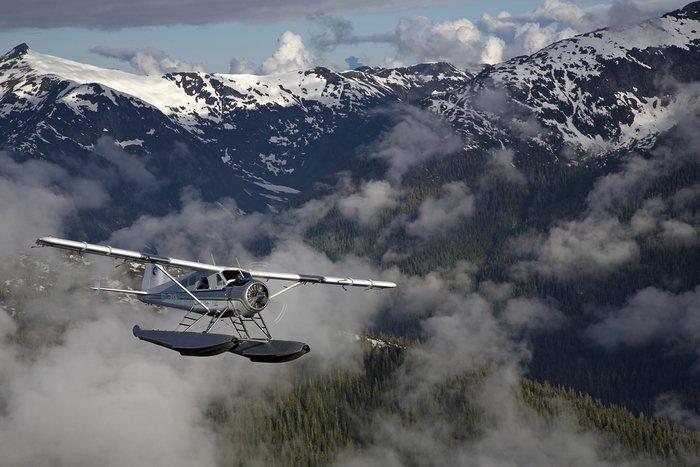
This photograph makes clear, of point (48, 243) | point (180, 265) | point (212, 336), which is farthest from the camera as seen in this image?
point (180, 265)

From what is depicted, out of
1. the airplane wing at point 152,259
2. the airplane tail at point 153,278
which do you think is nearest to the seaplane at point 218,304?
the airplane wing at point 152,259

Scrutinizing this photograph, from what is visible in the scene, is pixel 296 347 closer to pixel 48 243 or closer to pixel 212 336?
pixel 212 336

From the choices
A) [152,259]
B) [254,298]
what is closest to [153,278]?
[152,259]

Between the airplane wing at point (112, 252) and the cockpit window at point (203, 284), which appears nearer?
the airplane wing at point (112, 252)

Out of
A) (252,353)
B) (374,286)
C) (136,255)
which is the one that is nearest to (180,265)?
(136,255)

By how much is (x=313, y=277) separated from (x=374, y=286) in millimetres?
7543

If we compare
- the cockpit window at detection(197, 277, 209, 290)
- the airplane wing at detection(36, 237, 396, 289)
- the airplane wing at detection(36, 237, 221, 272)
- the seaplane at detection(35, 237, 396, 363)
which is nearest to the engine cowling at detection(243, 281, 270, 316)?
the seaplane at detection(35, 237, 396, 363)

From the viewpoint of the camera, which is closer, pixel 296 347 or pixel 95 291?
pixel 296 347

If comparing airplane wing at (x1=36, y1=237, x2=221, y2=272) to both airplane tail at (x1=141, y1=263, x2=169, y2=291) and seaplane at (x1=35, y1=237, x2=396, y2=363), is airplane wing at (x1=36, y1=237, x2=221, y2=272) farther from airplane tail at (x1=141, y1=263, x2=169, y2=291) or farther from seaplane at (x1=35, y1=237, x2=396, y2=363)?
airplane tail at (x1=141, y1=263, x2=169, y2=291)

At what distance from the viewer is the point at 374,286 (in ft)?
288

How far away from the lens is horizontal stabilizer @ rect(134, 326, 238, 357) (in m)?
71.1

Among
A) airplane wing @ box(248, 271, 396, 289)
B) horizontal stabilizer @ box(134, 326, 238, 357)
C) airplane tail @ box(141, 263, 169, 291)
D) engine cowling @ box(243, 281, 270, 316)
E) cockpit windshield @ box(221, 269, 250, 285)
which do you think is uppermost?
cockpit windshield @ box(221, 269, 250, 285)

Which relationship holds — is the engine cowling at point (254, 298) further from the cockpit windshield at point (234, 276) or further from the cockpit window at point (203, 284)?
the cockpit window at point (203, 284)

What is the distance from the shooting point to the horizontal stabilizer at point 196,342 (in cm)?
7112
